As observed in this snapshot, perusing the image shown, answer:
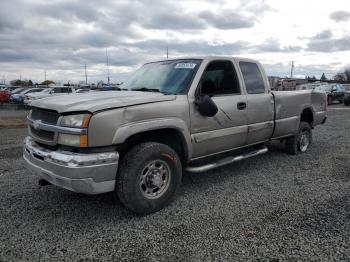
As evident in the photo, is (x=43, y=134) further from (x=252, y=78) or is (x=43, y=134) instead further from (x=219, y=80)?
(x=252, y=78)

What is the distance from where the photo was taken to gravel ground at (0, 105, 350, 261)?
2.93m

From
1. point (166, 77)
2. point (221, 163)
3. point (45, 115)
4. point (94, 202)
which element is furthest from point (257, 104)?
point (45, 115)

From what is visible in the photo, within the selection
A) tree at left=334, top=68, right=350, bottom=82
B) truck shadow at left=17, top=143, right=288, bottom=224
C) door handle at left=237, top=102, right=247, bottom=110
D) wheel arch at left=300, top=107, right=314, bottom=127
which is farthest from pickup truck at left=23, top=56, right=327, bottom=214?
tree at left=334, top=68, right=350, bottom=82

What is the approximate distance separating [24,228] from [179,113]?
2.16 meters

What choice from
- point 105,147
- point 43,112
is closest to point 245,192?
point 105,147

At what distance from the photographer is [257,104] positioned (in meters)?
5.14

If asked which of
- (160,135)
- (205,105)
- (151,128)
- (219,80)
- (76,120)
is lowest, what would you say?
(160,135)

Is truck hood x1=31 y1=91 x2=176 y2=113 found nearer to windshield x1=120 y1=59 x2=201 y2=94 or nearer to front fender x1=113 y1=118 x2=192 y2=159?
front fender x1=113 y1=118 x2=192 y2=159

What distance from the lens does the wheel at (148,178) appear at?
3.46m

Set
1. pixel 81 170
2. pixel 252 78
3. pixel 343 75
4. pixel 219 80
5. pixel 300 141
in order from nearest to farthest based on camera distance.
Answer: pixel 81 170 → pixel 219 80 → pixel 252 78 → pixel 300 141 → pixel 343 75

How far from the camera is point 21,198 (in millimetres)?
4266

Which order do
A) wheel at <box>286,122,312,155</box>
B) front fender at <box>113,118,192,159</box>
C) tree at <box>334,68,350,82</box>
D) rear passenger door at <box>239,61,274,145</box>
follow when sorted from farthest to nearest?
tree at <box>334,68,350,82</box> → wheel at <box>286,122,312,155</box> → rear passenger door at <box>239,61,274,145</box> → front fender at <box>113,118,192,159</box>

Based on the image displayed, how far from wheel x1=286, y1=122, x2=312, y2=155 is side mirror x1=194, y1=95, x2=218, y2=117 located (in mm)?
3123

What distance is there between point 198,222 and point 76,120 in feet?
5.64
